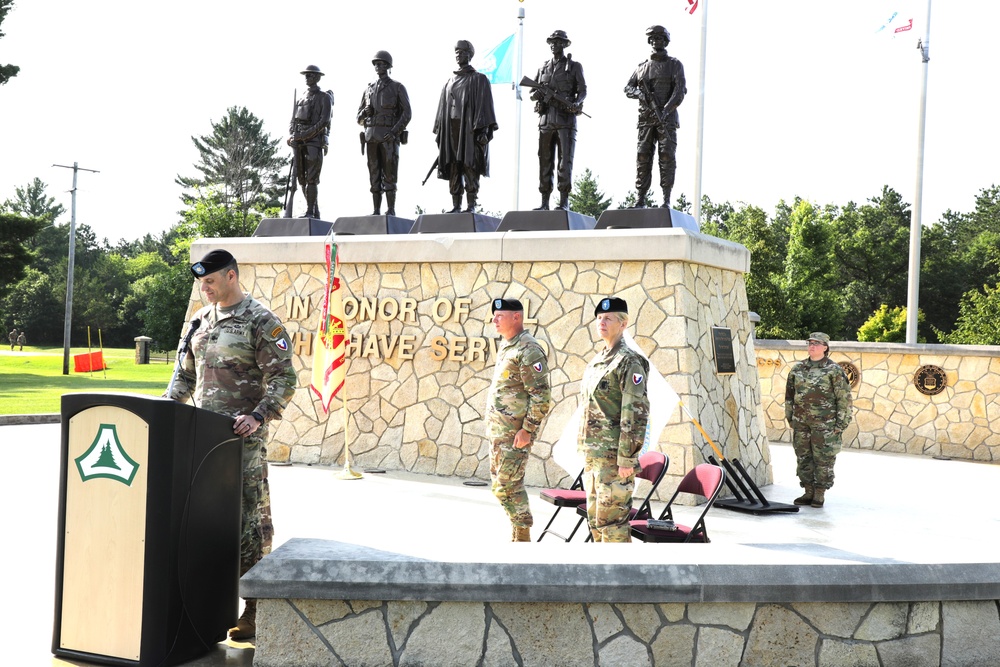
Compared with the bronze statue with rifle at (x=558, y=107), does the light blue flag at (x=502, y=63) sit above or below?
above

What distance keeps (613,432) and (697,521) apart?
74cm

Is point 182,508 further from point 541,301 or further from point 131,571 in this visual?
point 541,301

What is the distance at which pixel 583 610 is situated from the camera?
3.87 meters

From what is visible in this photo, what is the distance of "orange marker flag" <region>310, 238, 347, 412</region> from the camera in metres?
10.2

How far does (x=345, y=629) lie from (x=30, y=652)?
1506mm

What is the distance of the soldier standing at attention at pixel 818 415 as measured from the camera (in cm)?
848

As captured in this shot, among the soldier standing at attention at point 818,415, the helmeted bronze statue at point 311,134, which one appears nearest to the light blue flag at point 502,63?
the helmeted bronze statue at point 311,134

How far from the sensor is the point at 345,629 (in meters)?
3.82

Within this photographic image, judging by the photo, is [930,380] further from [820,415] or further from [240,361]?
[240,361]

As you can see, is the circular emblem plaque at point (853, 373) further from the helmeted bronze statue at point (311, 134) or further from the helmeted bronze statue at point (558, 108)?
the helmeted bronze statue at point (311, 134)

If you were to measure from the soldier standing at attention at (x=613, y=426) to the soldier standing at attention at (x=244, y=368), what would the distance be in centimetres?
179

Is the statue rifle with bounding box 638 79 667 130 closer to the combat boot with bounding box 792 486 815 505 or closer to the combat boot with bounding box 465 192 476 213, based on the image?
the combat boot with bounding box 465 192 476 213

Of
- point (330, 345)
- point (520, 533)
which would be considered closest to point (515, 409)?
point (520, 533)

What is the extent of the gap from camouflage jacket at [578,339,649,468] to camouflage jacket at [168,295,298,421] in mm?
1775
